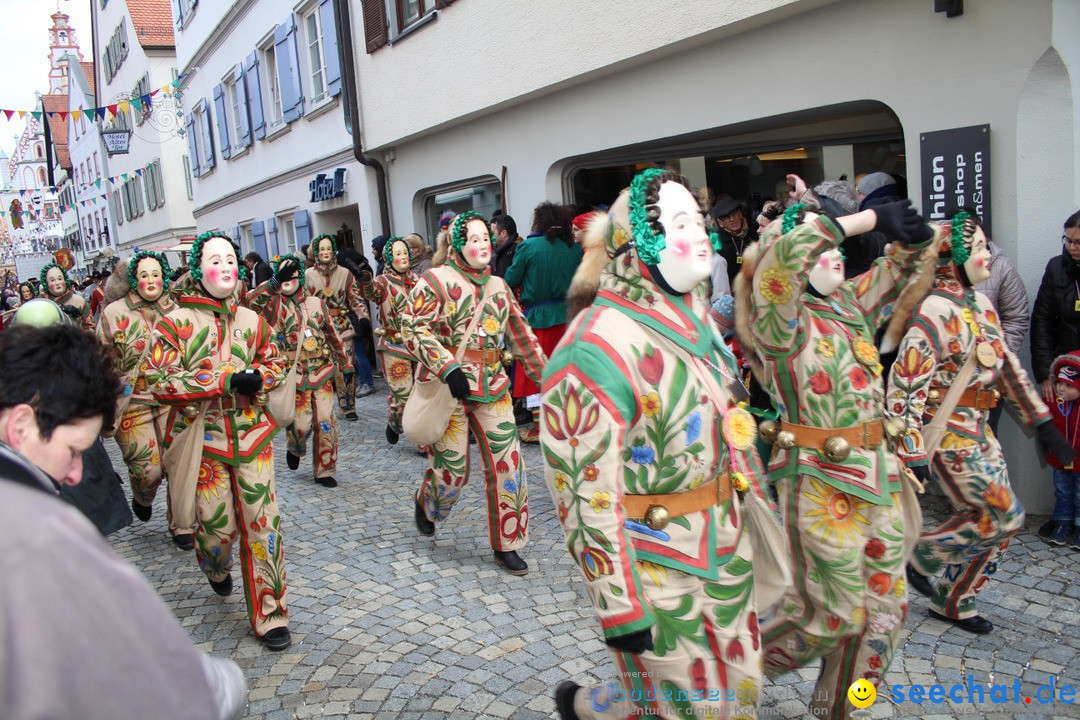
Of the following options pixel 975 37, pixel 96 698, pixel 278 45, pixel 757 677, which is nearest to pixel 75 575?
pixel 96 698

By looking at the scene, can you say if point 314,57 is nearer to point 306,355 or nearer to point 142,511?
point 306,355

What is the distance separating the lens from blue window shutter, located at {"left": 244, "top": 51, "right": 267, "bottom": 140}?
16.2 metres

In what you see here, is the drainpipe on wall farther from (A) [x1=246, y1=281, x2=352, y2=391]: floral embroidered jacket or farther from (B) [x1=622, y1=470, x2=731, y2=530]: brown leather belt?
(B) [x1=622, y1=470, x2=731, y2=530]: brown leather belt

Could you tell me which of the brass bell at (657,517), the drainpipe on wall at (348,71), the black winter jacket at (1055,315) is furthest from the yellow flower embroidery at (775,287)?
the drainpipe on wall at (348,71)

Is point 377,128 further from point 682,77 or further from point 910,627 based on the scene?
point 910,627

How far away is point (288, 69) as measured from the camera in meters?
14.4

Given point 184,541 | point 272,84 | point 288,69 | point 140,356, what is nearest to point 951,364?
point 184,541

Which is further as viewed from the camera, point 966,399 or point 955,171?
point 955,171

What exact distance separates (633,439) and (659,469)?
110 millimetres

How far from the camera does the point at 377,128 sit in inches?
479

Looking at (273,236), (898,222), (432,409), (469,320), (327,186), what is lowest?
(432,409)

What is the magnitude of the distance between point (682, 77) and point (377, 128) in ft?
20.2

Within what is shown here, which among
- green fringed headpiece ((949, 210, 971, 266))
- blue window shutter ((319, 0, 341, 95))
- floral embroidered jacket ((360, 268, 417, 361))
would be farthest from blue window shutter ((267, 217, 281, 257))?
green fringed headpiece ((949, 210, 971, 266))

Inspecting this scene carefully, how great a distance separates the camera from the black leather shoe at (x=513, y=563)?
488cm
